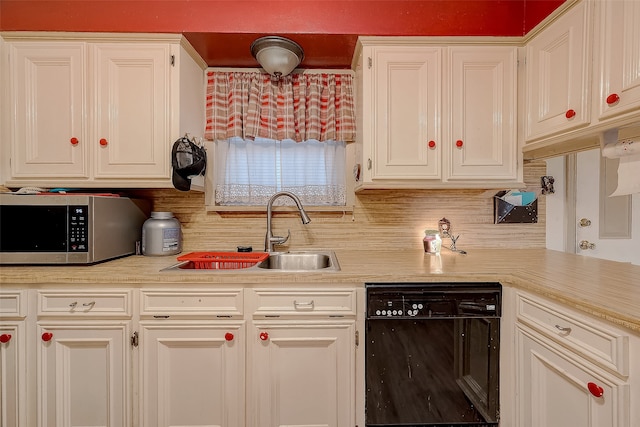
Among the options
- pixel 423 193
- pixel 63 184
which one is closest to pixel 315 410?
pixel 423 193

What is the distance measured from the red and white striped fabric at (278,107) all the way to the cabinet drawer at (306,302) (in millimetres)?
1028

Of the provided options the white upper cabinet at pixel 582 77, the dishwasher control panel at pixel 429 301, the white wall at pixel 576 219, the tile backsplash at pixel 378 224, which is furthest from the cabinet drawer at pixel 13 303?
the white wall at pixel 576 219

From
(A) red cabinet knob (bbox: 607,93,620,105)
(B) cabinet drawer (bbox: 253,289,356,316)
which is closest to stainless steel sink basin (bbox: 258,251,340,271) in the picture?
(B) cabinet drawer (bbox: 253,289,356,316)

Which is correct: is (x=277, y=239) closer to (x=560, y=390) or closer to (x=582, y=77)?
(x=560, y=390)

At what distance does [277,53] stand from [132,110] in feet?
2.73

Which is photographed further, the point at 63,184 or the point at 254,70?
the point at 254,70

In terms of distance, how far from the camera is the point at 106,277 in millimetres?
1254

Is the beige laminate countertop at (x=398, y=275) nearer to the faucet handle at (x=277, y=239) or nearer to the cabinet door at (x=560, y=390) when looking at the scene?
the cabinet door at (x=560, y=390)

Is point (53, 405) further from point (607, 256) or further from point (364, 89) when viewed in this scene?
point (607, 256)

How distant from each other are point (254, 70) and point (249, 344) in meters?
1.62

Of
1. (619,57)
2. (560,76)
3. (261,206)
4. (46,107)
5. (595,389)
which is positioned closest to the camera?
(595,389)

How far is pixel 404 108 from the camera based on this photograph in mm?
1611

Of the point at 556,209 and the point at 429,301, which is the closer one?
the point at 429,301

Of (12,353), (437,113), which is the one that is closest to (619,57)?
(437,113)
